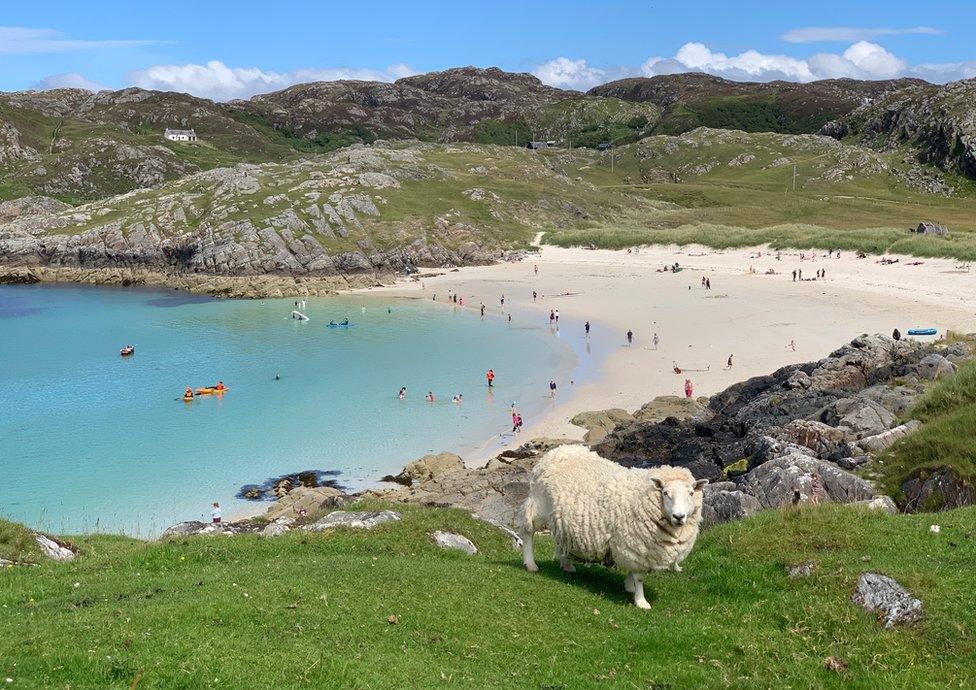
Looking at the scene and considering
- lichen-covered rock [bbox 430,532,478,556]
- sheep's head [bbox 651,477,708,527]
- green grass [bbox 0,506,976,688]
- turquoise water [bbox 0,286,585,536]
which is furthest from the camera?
turquoise water [bbox 0,286,585,536]

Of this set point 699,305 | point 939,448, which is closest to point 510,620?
point 939,448

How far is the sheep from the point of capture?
14133 millimetres

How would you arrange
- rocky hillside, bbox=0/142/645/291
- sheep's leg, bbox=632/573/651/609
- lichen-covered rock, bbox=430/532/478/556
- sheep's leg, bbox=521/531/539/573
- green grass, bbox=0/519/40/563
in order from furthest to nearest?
rocky hillside, bbox=0/142/645/291
lichen-covered rock, bbox=430/532/478/556
green grass, bbox=0/519/40/563
sheep's leg, bbox=521/531/539/573
sheep's leg, bbox=632/573/651/609

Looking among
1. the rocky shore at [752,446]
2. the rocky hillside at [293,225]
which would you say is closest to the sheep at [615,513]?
the rocky shore at [752,446]

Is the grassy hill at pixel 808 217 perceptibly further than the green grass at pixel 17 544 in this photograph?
Yes

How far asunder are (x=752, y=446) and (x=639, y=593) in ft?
53.7

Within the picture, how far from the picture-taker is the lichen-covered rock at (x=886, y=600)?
11.8m

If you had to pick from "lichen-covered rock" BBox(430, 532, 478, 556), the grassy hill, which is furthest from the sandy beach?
"lichen-covered rock" BBox(430, 532, 478, 556)

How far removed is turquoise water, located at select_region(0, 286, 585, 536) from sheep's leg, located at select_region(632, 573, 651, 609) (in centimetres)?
2358

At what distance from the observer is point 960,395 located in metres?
27.0

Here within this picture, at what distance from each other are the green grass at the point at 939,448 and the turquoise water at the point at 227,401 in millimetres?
24201

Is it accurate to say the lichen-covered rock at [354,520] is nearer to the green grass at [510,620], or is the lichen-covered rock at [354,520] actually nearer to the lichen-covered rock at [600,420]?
the green grass at [510,620]

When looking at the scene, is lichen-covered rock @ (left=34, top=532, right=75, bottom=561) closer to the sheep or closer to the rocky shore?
the rocky shore

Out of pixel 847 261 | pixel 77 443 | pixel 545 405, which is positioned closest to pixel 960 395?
pixel 545 405
